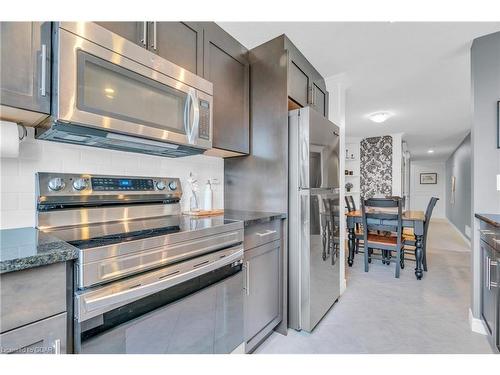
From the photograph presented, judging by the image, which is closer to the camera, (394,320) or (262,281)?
(262,281)

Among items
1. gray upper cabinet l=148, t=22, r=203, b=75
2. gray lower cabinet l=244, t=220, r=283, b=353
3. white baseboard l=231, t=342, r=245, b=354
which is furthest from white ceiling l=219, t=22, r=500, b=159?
white baseboard l=231, t=342, r=245, b=354

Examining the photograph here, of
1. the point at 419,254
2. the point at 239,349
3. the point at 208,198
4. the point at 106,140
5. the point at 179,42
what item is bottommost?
the point at 239,349

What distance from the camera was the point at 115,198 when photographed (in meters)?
1.46

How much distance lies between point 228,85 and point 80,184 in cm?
122

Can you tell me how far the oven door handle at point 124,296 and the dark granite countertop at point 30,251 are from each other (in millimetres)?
154

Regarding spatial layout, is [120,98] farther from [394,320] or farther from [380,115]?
[380,115]

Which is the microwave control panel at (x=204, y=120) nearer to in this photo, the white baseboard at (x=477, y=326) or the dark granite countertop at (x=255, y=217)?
the dark granite countertop at (x=255, y=217)

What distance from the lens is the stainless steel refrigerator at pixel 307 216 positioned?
188 centimetres

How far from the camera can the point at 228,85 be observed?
6.33 ft

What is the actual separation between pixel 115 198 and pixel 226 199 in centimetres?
99

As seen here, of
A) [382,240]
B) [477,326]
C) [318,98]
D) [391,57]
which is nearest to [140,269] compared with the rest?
[318,98]
